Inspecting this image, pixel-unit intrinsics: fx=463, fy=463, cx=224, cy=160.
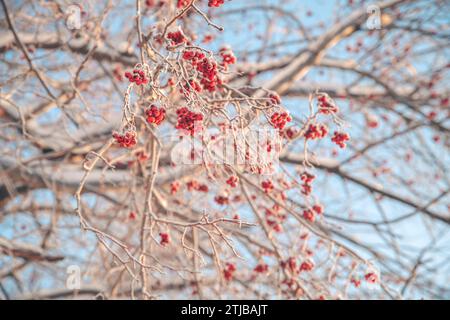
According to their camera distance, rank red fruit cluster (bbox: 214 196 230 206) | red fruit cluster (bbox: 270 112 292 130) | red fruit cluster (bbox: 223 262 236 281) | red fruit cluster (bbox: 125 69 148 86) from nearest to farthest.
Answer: red fruit cluster (bbox: 125 69 148 86), red fruit cluster (bbox: 270 112 292 130), red fruit cluster (bbox: 214 196 230 206), red fruit cluster (bbox: 223 262 236 281)

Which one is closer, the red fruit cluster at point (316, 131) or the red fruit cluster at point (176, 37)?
the red fruit cluster at point (176, 37)

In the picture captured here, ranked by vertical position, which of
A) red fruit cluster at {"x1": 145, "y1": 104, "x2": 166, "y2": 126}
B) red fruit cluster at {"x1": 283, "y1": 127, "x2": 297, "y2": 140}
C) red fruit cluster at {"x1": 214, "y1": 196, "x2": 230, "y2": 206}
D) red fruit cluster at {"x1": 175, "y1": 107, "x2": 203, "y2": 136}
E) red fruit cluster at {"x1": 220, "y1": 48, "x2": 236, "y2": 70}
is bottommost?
red fruit cluster at {"x1": 145, "y1": 104, "x2": 166, "y2": 126}

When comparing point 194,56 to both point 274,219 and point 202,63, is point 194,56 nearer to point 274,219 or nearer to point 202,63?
point 202,63

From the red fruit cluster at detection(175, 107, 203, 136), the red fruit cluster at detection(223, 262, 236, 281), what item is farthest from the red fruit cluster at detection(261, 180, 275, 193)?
the red fruit cluster at detection(175, 107, 203, 136)

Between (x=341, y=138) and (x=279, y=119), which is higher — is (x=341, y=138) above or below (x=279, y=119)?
above

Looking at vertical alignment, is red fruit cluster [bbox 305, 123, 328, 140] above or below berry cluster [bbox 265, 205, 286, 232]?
above

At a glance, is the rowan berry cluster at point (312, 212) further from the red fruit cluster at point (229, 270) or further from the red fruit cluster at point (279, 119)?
the red fruit cluster at point (279, 119)

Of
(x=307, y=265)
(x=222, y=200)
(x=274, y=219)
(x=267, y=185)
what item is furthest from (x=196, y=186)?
(x=307, y=265)

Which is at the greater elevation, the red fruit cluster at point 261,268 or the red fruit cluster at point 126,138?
the red fruit cluster at point 126,138

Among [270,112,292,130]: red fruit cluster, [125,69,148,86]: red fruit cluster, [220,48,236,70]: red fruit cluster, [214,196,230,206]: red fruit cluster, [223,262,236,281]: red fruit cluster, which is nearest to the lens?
[125,69,148,86]: red fruit cluster

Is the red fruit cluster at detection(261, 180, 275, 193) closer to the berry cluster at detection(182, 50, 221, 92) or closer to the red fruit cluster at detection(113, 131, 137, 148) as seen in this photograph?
the berry cluster at detection(182, 50, 221, 92)

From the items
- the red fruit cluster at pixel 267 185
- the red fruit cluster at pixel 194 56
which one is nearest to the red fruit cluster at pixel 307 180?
the red fruit cluster at pixel 267 185

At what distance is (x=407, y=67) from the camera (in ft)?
19.1
